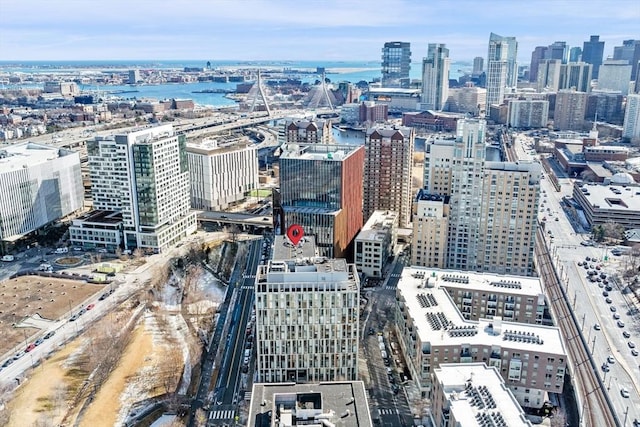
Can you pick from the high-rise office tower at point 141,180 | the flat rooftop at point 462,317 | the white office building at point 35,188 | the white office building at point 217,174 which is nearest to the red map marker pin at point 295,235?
the flat rooftop at point 462,317

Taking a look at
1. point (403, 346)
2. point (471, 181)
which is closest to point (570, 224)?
point (471, 181)

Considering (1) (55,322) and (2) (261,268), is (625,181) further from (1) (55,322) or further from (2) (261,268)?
(1) (55,322)

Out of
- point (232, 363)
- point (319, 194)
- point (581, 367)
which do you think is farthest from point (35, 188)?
point (581, 367)

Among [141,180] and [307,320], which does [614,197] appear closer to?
[307,320]

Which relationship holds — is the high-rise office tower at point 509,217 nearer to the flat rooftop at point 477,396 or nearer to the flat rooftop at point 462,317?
the flat rooftop at point 462,317

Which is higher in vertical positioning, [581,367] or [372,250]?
[372,250]

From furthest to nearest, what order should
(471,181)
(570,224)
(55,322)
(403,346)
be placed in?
(570,224), (471,181), (55,322), (403,346)
